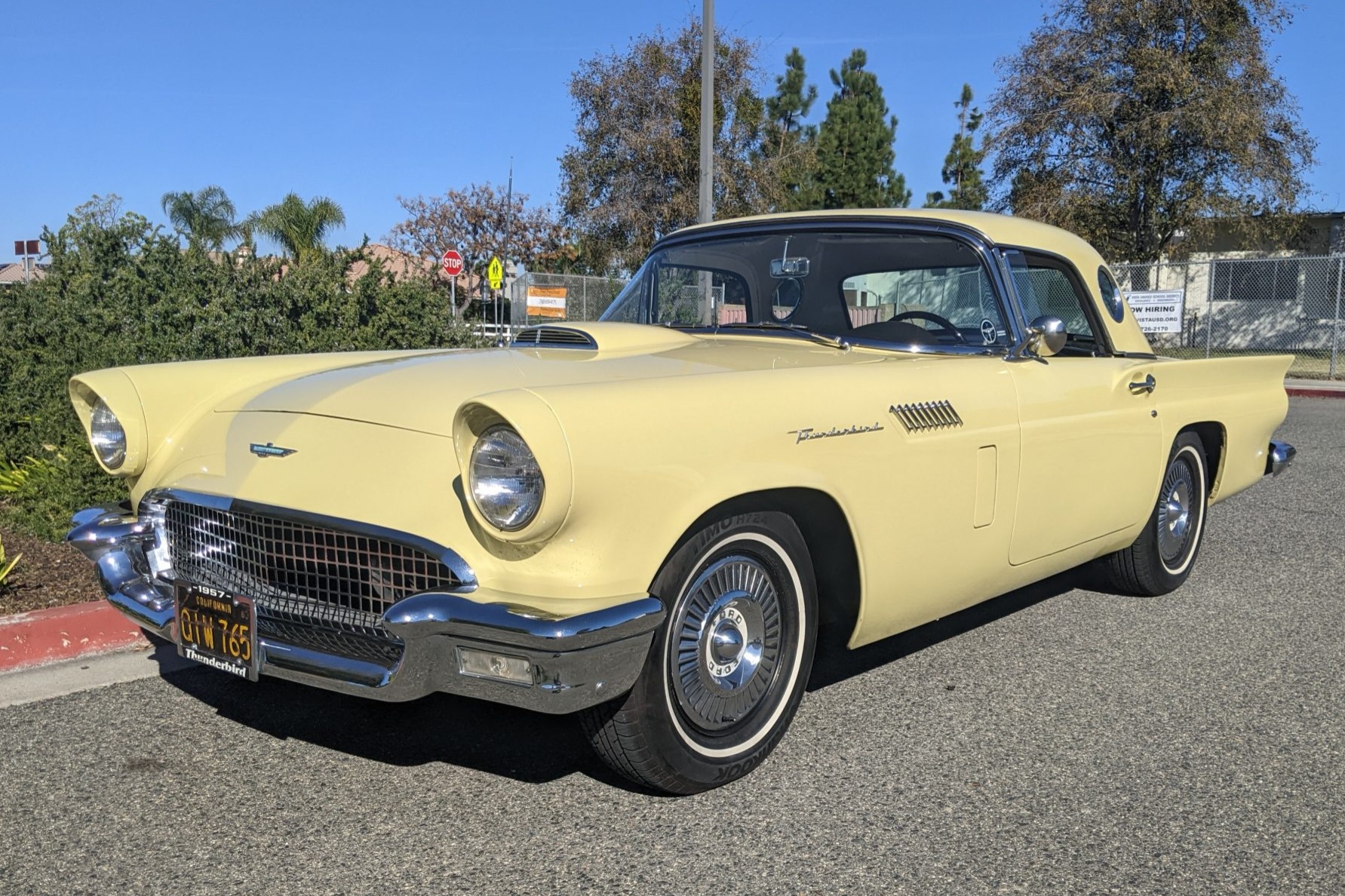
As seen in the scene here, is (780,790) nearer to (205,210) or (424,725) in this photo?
(424,725)

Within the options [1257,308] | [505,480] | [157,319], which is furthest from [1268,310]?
[505,480]

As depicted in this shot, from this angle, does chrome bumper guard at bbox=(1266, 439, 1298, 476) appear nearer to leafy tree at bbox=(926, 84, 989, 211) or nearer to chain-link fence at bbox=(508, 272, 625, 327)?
chain-link fence at bbox=(508, 272, 625, 327)

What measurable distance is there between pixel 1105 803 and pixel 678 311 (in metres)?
2.37

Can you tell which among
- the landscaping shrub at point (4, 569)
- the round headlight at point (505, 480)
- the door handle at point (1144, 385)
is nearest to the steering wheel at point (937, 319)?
the door handle at point (1144, 385)

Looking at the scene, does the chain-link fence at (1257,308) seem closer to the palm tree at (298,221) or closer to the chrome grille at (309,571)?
the palm tree at (298,221)

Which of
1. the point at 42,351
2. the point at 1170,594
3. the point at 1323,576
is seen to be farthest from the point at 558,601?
the point at 42,351

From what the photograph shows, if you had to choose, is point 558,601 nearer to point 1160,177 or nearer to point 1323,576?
point 1323,576

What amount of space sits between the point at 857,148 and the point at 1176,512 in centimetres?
2960

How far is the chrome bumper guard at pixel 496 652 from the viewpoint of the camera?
7.68 feet

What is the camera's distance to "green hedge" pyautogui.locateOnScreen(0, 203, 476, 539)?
602 centimetres

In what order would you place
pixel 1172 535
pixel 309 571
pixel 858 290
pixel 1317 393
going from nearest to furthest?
pixel 309 571
pixel 858 290
pixel 1172 535
pixel 1317 393

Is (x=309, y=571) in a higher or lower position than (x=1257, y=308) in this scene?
lower

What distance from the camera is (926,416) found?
10.7 feet

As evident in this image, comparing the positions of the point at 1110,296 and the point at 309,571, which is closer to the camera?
the point at 309,571
